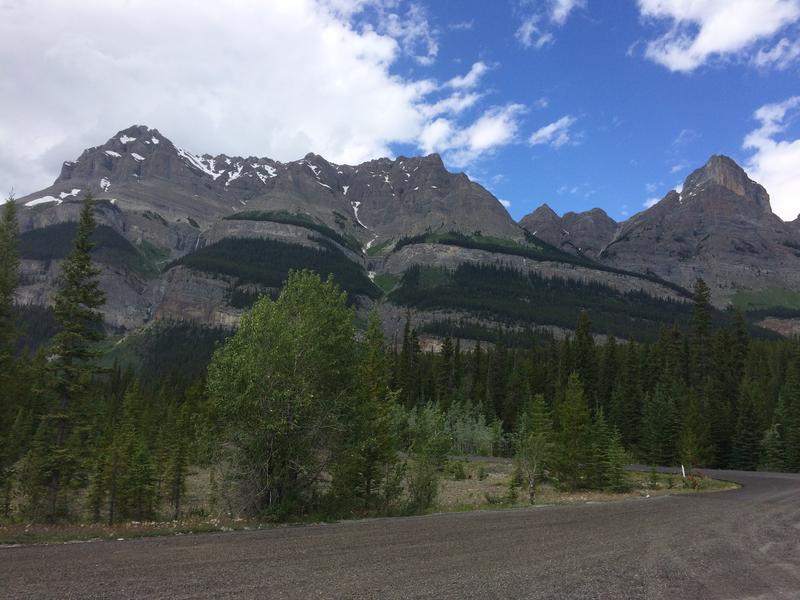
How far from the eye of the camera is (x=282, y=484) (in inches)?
896

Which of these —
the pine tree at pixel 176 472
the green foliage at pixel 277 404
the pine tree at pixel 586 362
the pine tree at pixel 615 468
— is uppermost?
the pine tree at pixel 586 362

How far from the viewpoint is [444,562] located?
1327cm

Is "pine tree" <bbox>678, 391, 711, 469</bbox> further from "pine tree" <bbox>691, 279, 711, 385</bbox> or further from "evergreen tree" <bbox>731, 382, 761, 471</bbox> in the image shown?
"pine tree" <bbox>691, 279, 711, 385</bbox>

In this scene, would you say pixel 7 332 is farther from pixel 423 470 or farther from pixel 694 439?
pixel 694 439

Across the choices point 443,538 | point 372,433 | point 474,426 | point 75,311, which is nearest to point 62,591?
point 443,538

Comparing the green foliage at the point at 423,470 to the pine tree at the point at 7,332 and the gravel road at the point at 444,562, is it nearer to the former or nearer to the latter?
the gravel road at the point at 444,562

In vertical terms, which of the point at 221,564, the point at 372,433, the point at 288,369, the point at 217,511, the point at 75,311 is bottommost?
the point at 217,511

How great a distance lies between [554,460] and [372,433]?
18.5m

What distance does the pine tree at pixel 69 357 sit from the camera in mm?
26266

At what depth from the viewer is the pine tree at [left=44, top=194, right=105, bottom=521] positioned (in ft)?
86.2

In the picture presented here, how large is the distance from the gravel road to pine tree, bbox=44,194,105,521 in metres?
13.6

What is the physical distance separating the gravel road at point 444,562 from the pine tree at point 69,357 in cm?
1356

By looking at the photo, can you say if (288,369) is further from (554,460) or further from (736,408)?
(736,408)

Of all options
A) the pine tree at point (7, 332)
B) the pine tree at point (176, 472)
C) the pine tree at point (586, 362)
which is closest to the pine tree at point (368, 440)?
the pine tree at point (7, 332)
